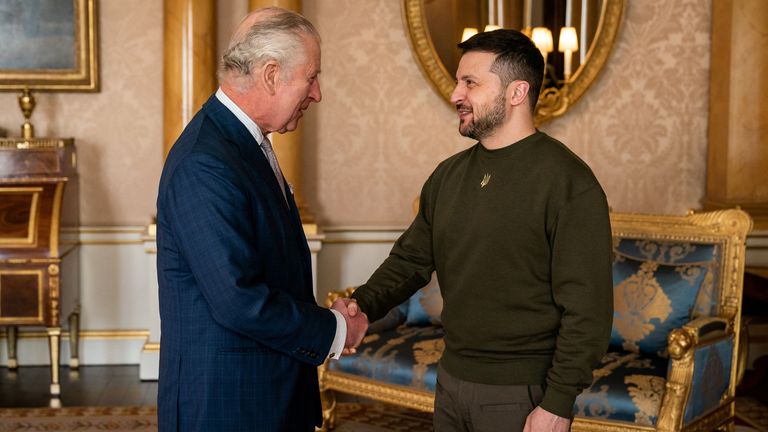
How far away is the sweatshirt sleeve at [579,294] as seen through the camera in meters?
2.19

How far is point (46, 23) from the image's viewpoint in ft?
17.9

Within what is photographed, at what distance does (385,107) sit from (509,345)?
3439mm

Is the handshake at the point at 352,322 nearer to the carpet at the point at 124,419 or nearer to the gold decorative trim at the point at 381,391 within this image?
the gold decorative trim at the point at 381,391

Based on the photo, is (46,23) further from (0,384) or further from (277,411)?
(277,411)

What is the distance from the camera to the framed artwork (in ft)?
17.8

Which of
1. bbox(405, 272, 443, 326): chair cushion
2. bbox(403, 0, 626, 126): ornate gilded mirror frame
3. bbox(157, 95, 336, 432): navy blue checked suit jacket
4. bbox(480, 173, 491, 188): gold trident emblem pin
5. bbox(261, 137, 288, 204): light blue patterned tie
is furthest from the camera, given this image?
bbox(403, 0, 626, 126): ornate gilded mirror frame

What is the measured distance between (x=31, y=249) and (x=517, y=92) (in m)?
3.36

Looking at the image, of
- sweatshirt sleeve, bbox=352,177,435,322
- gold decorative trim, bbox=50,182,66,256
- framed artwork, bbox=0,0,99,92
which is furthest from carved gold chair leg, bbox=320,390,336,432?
framed artwork, bbox=0,0,99,92

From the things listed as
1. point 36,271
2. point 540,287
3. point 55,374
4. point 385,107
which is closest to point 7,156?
point 36,271

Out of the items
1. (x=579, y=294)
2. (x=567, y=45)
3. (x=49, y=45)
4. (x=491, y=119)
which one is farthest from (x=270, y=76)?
(x=49, y=45)

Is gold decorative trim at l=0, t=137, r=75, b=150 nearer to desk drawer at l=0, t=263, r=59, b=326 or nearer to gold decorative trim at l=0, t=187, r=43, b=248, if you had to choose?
gold decorative trim at l=0, t=187, r=43, b=248

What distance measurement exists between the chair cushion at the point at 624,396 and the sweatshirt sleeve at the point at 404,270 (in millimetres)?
1233

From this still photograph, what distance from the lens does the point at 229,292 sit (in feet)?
6.54

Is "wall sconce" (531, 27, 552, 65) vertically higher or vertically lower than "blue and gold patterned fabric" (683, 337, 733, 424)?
higher
